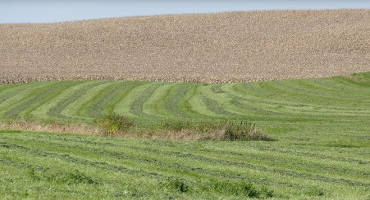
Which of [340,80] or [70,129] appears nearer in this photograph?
[70,129]

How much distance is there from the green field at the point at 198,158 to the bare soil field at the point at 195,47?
24.8 metres

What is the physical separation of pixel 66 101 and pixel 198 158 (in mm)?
33381

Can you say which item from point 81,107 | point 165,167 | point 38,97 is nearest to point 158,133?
point 165,167

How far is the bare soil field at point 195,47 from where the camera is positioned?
82.8 m

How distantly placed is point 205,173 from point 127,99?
36.0 meters

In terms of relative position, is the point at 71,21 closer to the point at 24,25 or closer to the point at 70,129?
the point at 24,25

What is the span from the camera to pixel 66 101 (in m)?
57.3

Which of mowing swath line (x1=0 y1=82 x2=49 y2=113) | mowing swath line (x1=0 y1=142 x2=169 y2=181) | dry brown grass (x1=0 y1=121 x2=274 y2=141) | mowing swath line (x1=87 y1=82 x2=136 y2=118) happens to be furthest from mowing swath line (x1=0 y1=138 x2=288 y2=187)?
mowing swath line (x1=0 y1=82 x2=49 y2=113)

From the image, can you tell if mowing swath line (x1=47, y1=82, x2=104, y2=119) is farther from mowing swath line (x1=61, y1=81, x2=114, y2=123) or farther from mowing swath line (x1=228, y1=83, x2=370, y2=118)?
mowing swath line (x1=228, y1=83, x2=370, y2=118)

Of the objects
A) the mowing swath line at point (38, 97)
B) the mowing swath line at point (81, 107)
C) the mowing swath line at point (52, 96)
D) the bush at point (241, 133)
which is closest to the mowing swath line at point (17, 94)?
the mowing swath line at point (38, 97)

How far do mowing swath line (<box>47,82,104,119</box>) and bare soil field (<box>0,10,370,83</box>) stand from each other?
9009 millimetres

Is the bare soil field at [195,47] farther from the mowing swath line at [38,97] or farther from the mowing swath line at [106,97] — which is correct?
the mowing swath line at [106,97]

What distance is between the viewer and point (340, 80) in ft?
220

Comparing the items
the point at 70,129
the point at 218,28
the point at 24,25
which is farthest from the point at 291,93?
the point at 24,25
